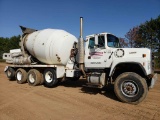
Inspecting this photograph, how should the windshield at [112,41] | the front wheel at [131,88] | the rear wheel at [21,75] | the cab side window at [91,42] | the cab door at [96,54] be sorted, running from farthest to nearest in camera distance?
1. the rear wheel at [21,75]
2. the cab side window at [91,42]
3. the windshield at [112,41]
4. the cab door at [96,54]
5. the front wheel at [131,88]

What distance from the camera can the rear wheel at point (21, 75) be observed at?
38.8 feet

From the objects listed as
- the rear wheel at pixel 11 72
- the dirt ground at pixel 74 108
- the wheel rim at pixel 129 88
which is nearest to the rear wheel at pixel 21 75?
the rear wheel at pixel 11 72

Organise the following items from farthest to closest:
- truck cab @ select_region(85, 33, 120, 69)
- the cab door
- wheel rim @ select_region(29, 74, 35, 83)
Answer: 1. wheel rim @ select_region(29, 74, 35, 83)
2. the cab door
3. truck cab @ select_region(85, 33, 120, 69)

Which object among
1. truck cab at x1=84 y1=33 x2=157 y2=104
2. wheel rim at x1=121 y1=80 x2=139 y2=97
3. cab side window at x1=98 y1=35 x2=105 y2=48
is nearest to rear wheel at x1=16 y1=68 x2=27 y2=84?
truck cab at x1=84 y1=33 x2=157 y2=104

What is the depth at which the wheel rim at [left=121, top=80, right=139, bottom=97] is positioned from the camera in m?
6.91

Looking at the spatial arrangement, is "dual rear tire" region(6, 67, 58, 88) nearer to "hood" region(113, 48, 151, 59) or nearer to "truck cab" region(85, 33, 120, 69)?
"truck cab" region(85, 33, 120, 69)

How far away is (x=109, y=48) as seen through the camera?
812cm

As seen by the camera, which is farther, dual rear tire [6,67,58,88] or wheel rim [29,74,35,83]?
wheel rim [29,74,35,83]

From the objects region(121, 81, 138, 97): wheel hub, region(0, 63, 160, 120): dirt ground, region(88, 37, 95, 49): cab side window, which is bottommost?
region(0, 63, 160, 120): dirt ground

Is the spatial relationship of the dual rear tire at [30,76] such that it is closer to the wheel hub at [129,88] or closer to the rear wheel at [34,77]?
the rear wheel at [34,77]

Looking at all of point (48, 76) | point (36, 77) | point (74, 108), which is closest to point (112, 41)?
point (74, 108)

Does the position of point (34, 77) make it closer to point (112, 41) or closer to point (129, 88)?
point (112, 41)

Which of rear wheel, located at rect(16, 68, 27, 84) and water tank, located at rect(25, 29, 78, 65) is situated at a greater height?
water tank, located at rect(25, 29, 78, 65)

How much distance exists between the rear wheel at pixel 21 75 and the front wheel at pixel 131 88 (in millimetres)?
6932
